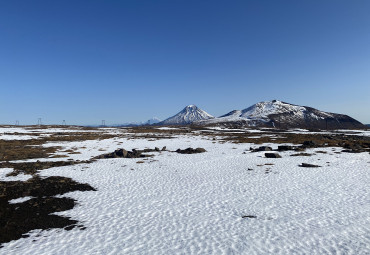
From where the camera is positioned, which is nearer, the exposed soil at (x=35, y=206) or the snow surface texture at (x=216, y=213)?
the snow surface texture at (x=216, y=213)

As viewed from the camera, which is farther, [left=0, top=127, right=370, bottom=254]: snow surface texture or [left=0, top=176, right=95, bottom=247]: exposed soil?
[left=0, top=176, right=95, bottom=247]: exposed soil

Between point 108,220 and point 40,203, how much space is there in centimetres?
674

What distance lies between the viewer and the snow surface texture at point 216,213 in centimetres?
1039

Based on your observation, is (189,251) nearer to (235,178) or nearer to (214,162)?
(235,178)

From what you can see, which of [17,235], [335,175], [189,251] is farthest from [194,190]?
[335,175]

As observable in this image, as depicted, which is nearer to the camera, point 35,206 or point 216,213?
point 216,213

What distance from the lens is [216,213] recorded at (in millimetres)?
14289

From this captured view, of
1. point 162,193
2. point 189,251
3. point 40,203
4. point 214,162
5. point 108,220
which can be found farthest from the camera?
point 214,162

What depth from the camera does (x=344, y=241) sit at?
34.7 feet

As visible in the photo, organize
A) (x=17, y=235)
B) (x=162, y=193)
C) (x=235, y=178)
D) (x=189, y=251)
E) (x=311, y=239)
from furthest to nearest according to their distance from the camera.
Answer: (x=235, y=178) < (x=162, y=193) < (x=17, y=235) < (x=311, y=239) < (x=189, y=251)

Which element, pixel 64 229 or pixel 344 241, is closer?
pixel 344 241

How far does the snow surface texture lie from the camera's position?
34.1ft

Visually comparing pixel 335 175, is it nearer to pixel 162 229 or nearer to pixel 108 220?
pixel 162 229

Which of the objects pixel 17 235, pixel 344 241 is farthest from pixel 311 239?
pixel 17 235
